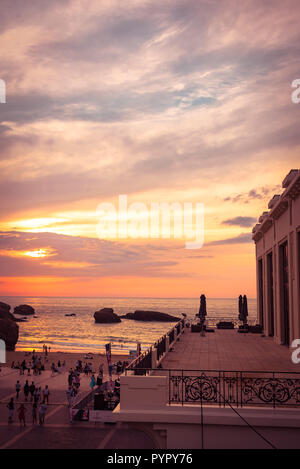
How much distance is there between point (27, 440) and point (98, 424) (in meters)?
4.49

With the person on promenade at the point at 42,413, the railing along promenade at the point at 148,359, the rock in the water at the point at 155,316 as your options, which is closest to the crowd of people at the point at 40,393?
the person on promenade at the point at 42,413

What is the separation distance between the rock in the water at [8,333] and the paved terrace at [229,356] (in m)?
53.4

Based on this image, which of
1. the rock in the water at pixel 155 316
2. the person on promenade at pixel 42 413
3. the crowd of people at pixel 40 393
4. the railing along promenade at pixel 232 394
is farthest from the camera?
the rock in the water at pixel 155 316

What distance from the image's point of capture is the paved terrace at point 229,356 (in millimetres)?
16641

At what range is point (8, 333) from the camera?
71875mm

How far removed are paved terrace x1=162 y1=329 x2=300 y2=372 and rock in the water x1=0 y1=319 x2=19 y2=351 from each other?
175 feet

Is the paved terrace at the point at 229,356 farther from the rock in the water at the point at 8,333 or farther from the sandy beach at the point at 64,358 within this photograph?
the rock in the water at the point at 8,333

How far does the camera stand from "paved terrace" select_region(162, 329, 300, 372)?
16641 mm

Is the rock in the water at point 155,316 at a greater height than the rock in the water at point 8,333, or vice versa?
the rock in the water at point 8,333

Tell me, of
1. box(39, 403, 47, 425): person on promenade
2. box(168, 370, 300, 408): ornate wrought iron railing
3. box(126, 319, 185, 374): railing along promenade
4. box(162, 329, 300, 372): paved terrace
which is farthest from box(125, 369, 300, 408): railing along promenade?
box(39, 403, 47, 425): person on promenade

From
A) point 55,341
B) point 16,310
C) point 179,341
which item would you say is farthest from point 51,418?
point 16,310

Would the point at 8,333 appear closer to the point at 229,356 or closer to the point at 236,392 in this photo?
the point at 229,356

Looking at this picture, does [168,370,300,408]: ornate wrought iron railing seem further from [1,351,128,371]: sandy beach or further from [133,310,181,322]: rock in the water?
[133,310,181,322]: rock in the water

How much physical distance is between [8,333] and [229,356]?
61.2 m
